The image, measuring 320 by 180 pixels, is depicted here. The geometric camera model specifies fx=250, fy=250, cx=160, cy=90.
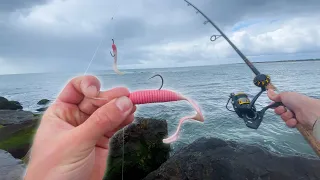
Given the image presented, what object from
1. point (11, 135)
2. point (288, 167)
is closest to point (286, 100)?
point (288, 167)

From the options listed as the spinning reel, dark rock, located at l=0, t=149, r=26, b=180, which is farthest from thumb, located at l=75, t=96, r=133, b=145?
dark rock, located at l=0, t=149, r=26, b=180

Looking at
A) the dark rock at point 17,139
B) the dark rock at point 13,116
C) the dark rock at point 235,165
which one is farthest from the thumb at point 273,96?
the dark rock at point 13,116

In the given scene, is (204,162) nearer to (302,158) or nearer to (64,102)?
(302,158)

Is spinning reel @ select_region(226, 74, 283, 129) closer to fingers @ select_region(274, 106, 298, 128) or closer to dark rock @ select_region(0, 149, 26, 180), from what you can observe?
fingers @ select_region(274, 106, 298, 128)

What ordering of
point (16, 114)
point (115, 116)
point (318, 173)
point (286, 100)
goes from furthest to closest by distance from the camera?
point (16, 114) → point (318, 173) → point (286, 100) → point (115, 116)

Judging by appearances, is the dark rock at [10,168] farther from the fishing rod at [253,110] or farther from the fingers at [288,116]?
the fingers at [288,116]

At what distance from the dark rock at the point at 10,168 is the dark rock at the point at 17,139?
226cm

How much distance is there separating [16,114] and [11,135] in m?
13.3

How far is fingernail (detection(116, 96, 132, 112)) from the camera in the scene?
2.25m

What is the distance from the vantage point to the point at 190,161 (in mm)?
7793

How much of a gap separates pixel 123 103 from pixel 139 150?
685 cm

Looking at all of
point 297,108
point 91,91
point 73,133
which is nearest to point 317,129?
point 297,108

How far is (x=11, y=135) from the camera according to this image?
38.1ft

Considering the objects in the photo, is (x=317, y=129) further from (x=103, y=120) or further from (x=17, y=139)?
(x=17, y=139)
